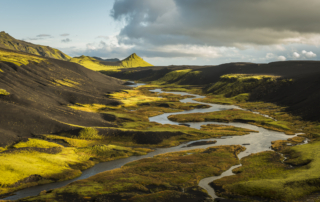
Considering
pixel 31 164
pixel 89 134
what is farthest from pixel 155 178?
pixel 89 134

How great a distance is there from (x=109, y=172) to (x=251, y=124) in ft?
311

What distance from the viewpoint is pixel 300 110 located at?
150m

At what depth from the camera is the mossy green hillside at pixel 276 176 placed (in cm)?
5644

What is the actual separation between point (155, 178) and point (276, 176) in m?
33.2

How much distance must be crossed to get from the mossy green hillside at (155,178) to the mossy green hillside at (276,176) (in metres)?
7.23

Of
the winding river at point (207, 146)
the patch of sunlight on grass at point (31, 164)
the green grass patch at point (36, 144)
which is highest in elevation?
the green grass patch at point (36, 144)

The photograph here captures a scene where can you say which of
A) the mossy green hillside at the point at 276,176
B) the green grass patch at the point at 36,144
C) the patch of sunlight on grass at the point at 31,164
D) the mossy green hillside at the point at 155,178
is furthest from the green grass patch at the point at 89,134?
the mossy green hillside at the point at 276,176

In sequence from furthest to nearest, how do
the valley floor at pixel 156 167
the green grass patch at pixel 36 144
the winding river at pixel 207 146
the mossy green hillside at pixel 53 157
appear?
1. the green grass patch at pixel 36 144
2. the mossy green hillside at pixel 53 157
3. the winding river at pixel 207 146
4. the valley floor at pixel 156 167

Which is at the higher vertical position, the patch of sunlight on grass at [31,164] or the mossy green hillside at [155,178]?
the patch of sunlight on grass at [31,164]

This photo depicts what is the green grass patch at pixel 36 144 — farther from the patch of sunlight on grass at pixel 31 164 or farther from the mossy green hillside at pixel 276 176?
the mossy green hillside at pixel 276 176

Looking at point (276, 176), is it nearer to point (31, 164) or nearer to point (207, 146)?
point (207, 146)

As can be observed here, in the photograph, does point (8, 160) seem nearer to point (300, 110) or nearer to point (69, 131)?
point (69, 131)

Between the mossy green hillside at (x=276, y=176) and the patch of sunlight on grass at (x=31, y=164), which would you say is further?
the patch of sunlight on grass at (x=31, y=164)

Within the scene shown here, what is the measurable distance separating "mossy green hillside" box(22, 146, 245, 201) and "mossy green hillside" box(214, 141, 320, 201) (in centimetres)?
723
